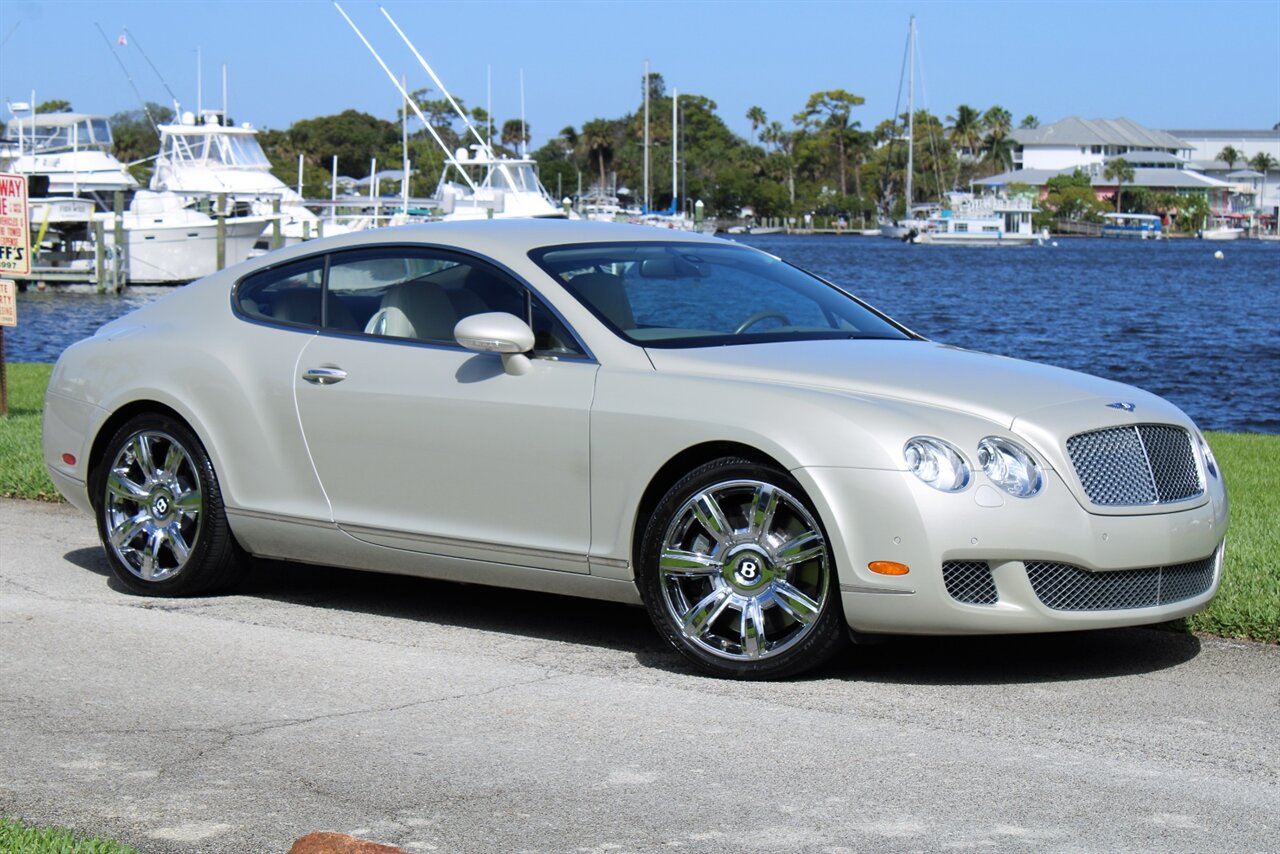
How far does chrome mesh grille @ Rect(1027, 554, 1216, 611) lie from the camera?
17.9 feet

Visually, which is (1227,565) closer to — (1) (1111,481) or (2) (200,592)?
(1) (1111,481)

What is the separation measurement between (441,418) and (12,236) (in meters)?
7.81

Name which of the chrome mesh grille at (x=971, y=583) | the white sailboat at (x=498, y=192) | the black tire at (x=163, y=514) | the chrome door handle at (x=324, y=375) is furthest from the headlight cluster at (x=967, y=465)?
the white sailboat at (x=498, y=192)

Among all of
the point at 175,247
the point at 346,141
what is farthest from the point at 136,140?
the point at 175,247

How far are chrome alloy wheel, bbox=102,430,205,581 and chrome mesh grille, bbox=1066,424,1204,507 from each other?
11.6 ft

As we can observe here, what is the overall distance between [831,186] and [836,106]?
9.35m

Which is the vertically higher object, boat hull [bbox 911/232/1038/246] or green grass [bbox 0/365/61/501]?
boat hull [bbox 911/232/1038/246]

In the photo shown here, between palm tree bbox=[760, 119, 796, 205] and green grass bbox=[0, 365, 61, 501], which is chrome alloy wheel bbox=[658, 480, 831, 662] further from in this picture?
palm tree bbox=[760, 119, 796, 205]

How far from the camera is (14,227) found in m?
12.9

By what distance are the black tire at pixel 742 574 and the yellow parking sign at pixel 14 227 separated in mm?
8546

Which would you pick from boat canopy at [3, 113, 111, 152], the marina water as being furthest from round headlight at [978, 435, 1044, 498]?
boat canopy at [3, 113, 111, 152]

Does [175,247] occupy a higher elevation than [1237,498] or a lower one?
higher

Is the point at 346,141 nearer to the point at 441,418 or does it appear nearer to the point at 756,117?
the point at 756,117

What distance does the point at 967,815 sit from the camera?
4.30 m
